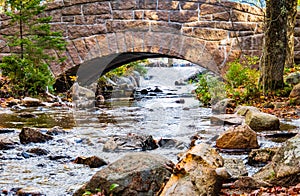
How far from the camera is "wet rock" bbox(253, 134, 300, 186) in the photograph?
267cm

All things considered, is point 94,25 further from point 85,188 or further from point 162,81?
point 162,81

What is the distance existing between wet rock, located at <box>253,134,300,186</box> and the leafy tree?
8.59 m

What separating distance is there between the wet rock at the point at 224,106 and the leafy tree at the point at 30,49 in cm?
452

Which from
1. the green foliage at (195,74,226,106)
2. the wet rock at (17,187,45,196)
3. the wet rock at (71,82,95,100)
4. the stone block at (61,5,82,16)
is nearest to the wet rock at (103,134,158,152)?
the wet rock at (17,187,45,196)

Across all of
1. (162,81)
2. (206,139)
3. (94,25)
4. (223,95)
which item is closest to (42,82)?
(94,25)

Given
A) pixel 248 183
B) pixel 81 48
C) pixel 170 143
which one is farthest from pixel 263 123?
pixel 81 48

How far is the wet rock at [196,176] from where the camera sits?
253cm

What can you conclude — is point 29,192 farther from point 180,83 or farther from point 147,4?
point 180,83

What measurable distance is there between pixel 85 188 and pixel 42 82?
8.37 meters

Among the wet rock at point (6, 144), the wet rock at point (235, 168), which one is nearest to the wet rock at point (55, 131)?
the wet rock at point (6, 144)

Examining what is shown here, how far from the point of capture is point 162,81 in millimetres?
23891

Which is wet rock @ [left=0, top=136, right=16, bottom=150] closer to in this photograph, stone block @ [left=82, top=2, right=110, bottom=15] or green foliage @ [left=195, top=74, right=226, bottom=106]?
green foliage @ [left=195, top=74, right=226, bottom=106]

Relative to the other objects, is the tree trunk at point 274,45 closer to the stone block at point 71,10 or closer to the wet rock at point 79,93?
the wet rock at point 79,93

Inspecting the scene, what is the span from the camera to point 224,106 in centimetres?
830
